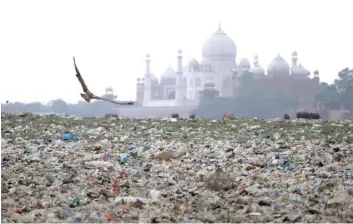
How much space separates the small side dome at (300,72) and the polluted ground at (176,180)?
46.8 meters

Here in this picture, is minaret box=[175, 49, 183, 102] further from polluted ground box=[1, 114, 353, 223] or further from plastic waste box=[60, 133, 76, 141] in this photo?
polluted ground box=[1, 114, 353, 223]

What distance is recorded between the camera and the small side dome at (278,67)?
54.8 m

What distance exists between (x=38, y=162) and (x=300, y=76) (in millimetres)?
49716

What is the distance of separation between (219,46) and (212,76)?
2.90 meters

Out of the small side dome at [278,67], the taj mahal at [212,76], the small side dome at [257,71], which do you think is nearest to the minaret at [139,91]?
the taj mahal at [212,76]

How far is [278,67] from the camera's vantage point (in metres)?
55.8

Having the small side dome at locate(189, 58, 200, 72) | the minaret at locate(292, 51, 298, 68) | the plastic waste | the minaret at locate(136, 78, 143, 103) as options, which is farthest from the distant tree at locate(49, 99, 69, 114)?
the plastic waste

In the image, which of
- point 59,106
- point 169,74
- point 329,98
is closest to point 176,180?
point 329,98

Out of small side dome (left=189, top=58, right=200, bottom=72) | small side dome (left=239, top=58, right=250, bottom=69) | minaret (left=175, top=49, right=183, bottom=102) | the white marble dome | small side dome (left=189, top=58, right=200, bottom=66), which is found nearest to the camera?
minaret (left=175, top=49, right=183, bottom=102)

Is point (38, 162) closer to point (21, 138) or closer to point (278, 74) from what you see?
point (21, 138)

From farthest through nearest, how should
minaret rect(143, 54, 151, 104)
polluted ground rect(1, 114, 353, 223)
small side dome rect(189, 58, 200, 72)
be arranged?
minaret rect(143, 54, 151, 104) < small side dome rect(189, 58, 200, 72) < polluted ground rect(1, 114, 353, 223)

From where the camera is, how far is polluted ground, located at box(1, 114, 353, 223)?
139 inches

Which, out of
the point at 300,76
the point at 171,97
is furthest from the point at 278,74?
the point at 171,97

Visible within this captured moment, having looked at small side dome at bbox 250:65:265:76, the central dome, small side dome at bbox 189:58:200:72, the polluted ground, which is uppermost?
the central dome
